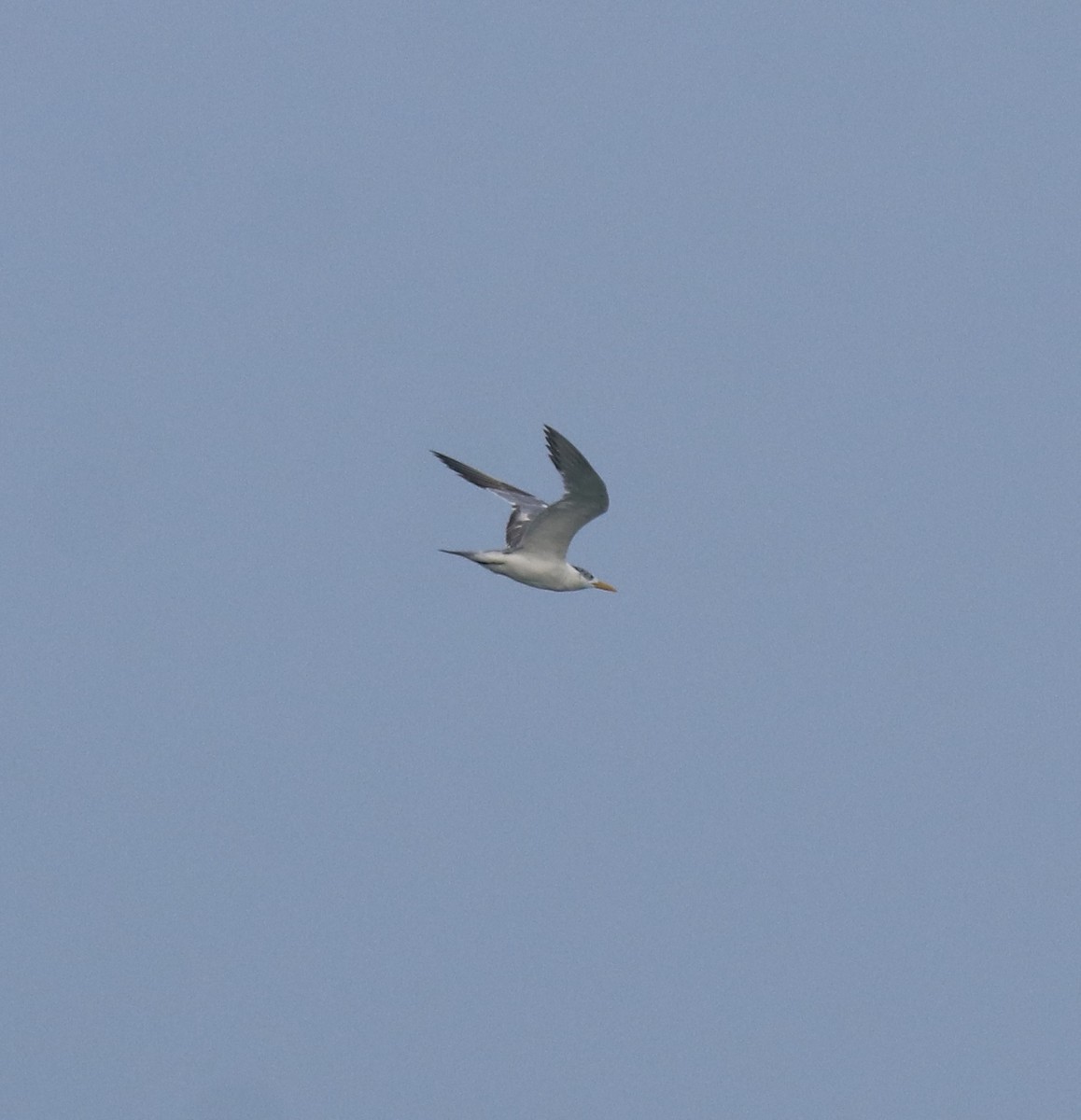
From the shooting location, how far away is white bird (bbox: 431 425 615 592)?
97.9 feet

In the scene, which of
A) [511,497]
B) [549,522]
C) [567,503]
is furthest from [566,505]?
[511,497]

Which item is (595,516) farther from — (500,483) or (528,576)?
(500,483)

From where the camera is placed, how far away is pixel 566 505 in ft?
102

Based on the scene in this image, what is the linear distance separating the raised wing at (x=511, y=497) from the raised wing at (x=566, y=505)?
0.41 m

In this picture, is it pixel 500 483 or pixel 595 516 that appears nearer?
pixel 595 516

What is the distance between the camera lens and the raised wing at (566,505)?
29.4 metres

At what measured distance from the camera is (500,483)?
118 ft

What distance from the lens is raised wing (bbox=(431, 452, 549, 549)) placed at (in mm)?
33656


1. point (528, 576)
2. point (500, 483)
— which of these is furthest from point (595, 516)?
point (500, 483)

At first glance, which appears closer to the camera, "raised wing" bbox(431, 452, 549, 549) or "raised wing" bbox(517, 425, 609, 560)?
"raised wing" bbox(517, 425, 609, 560)

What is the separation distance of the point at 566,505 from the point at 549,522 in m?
0.84

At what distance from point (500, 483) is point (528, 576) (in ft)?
10.6

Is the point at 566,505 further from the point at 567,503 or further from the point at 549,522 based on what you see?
the point at 549,522

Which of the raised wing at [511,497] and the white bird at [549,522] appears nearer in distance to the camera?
the white bird at [549,522]
